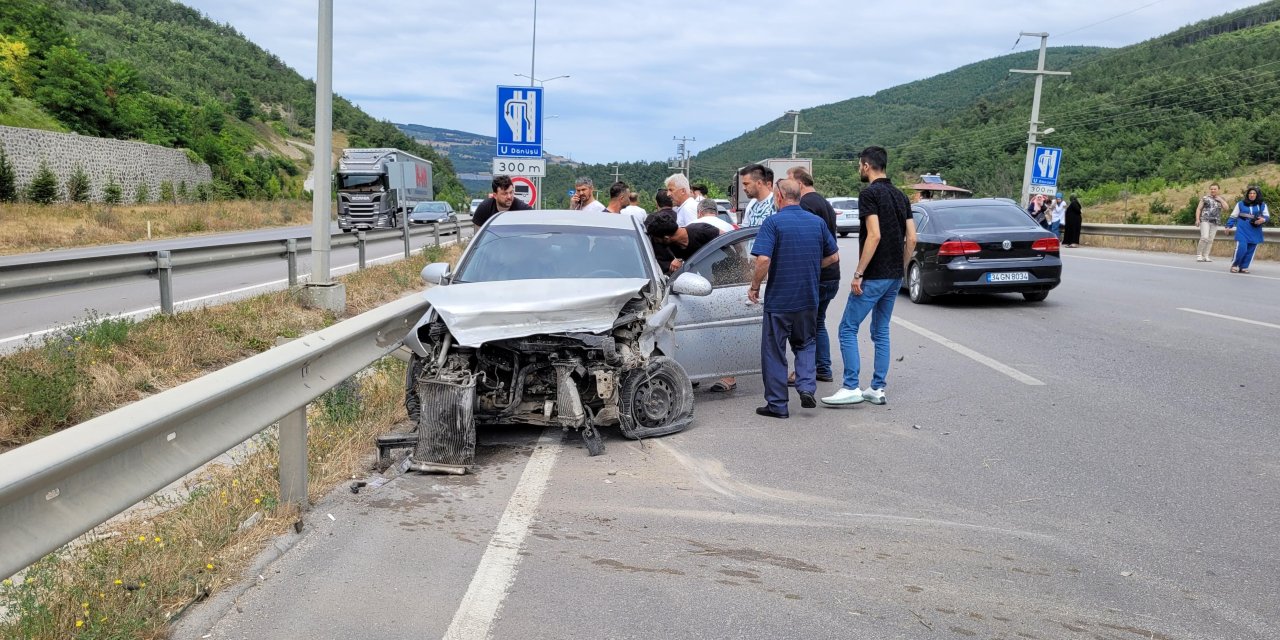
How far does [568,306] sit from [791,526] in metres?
1.97

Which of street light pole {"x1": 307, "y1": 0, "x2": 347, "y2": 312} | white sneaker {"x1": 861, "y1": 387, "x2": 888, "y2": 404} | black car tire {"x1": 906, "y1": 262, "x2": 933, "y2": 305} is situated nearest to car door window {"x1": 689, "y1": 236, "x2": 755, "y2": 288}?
white sneaker {"x1": 861, "y1": 387, "x2": 888, "y2": 404}

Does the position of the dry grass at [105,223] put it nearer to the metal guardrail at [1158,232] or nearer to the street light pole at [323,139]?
the street light pole at [323,139]

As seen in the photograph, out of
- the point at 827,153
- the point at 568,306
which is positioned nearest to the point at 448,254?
the point at 568,306

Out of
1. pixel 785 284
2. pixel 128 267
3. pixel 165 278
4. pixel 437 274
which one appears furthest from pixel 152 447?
pixel 165 278

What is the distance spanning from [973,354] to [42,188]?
109 feet

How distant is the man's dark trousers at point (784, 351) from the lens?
23.7ft

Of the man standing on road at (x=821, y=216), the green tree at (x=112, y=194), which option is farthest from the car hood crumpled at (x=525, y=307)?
the green tree at (x=112, y=194)

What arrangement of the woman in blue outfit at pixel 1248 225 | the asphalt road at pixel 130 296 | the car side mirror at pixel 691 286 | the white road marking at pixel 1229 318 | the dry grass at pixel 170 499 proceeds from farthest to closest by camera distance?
the woman in blue outfit at pixel 1248 225
the asphalt road at pixel 130 296
the white road marking at pixel 1229 318
the car side mirror at pixel 691 286
the dry grass at pixel 170 499

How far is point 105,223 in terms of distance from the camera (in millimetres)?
29891

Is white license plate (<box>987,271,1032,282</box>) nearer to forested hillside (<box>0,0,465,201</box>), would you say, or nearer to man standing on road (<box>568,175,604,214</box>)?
man standing on road (<box>568,175,604,214</box>)

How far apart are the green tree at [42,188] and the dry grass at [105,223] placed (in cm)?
53

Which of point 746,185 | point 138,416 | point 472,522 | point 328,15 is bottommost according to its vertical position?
point 472,522

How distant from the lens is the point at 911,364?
933 cm

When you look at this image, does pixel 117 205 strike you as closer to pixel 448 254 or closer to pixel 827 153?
pixel 448 254
